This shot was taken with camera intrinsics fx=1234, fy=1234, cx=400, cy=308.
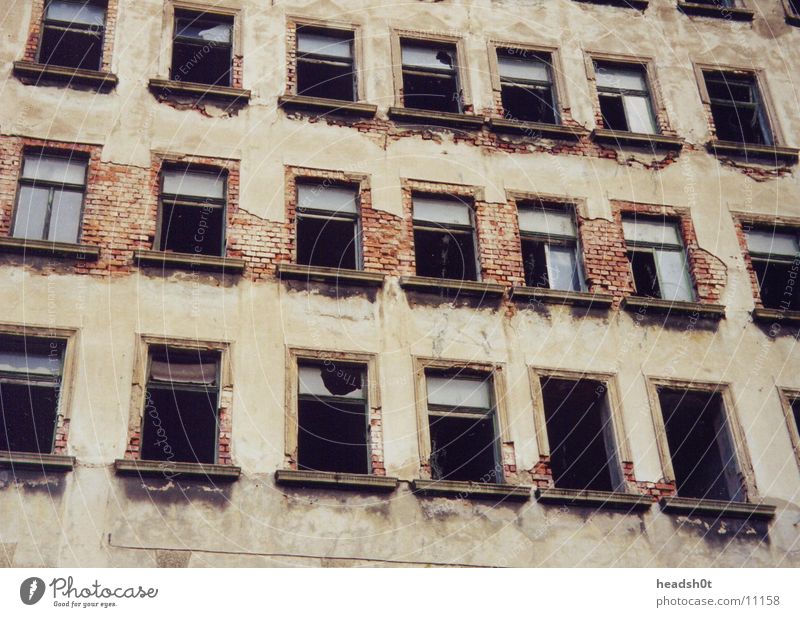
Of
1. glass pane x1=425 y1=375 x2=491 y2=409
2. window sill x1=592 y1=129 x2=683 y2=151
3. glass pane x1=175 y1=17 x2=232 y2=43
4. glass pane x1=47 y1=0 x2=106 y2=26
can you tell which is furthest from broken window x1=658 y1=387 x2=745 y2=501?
glass pane x1=47 y1=0 x2=106 y2=26

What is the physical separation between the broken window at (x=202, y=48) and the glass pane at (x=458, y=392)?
17.4 ft

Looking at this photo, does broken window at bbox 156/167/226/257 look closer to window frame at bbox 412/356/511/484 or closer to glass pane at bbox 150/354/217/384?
glass pane at bbox 150/354/217/384

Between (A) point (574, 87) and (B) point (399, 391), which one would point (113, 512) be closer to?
(B) point (399, 391)

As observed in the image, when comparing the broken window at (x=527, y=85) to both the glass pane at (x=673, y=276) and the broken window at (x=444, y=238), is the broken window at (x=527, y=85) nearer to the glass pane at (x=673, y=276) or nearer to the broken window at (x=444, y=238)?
the broken window at (x=444, y=238)

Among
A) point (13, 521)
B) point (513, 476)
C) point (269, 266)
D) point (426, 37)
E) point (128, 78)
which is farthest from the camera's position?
point (426, 37)

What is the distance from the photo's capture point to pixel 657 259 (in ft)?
54.7

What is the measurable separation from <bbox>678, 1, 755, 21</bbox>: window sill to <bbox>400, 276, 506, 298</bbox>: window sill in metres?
6.69

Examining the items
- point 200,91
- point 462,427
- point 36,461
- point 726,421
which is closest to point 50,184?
point 200,91

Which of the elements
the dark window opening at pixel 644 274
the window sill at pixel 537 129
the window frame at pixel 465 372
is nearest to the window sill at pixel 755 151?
the window sill at pixel 537 129

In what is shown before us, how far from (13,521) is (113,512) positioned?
1011 mm

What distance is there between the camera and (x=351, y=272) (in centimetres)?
1523

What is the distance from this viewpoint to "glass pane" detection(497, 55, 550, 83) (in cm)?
1811

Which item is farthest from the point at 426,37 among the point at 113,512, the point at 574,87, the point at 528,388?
the point at 113,512

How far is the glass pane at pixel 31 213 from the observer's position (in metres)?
15.0
